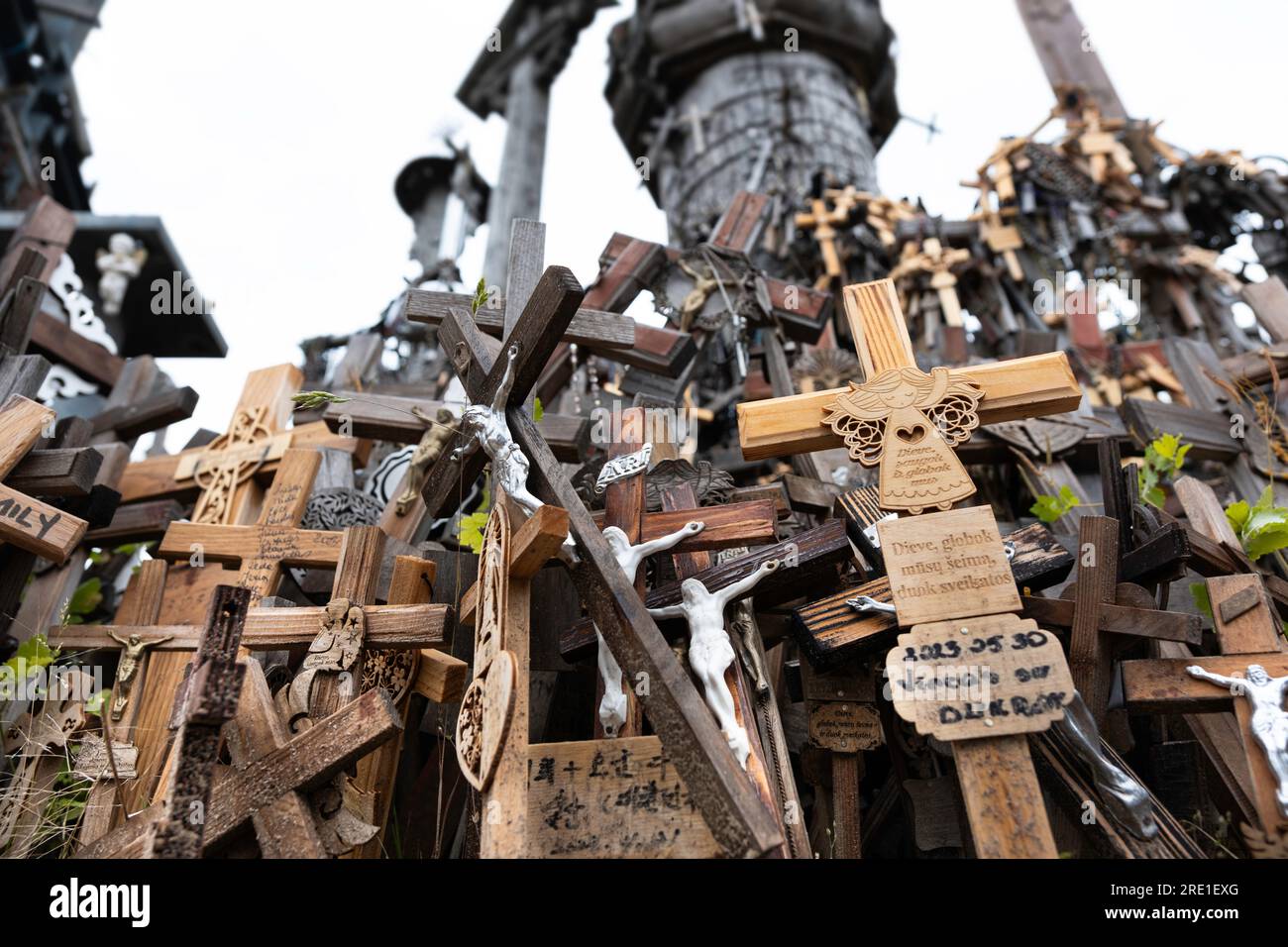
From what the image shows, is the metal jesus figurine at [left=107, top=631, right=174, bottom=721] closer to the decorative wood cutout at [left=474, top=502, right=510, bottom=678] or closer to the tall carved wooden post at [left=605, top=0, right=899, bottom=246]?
the decorative wood cutout at [left=474, top=502, right=510, bottom=678]

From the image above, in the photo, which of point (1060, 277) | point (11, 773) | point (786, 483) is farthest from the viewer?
point (1060, 277)

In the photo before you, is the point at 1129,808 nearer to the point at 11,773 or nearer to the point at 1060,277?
the point at 11,773

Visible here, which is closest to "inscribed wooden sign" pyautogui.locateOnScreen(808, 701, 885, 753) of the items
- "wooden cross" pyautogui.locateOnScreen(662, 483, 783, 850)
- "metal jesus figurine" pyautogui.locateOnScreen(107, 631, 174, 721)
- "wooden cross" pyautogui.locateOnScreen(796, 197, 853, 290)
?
"wooden cross" pyautogui.locateOnScreen(662, 483, 783, 850)

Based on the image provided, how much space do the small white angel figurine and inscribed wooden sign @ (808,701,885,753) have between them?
264 inches

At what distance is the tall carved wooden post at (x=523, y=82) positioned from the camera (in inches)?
460

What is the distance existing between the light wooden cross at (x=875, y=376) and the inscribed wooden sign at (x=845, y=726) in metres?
0.80

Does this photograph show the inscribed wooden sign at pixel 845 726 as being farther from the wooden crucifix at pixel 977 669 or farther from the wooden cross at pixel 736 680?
the wooden crucifix at pixel 977 669

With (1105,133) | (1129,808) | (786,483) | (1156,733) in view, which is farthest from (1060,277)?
(1129,808)

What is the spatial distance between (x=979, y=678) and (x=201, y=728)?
1.83 metres

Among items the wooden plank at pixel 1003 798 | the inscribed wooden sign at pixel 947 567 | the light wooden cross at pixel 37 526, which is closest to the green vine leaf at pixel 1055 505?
the inscribed wooden sign at pixel 947 567

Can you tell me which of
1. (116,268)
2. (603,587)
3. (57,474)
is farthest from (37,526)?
(116,268)

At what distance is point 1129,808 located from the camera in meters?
2.43
